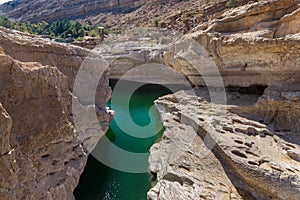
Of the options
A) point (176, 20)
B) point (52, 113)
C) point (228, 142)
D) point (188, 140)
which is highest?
point (176, 20)

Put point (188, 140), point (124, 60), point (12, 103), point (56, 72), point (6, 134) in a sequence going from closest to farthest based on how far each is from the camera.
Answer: point (6, 134)
point (12, 103)
point (56, 72)
point (188, 140)
point (124, 60)

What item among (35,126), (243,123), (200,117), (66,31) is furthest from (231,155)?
(66,31)

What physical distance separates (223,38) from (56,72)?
478 centimetres

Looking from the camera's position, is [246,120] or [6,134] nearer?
[6,134]

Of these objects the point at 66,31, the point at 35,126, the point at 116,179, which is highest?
the point at 66,31

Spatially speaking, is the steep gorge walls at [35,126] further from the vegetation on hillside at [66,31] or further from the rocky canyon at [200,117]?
the vegetation on hillside at [66,31]

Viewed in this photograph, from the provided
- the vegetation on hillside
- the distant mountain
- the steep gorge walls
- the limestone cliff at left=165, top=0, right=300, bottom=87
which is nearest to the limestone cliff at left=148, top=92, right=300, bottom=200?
the limestone cliff at left=165, top=0, right=300, bottom=87

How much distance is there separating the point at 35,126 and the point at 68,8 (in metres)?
42.4

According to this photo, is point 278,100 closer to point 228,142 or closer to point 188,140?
point 228,142

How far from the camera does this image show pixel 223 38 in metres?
6.25

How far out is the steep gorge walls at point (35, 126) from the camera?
323 centimetres

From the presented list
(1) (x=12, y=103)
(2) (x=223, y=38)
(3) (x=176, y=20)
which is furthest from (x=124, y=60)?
(1) (x=12, y=103)

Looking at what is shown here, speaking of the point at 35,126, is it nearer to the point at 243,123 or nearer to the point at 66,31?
the point at 243,123

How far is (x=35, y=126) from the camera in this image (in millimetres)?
3883
